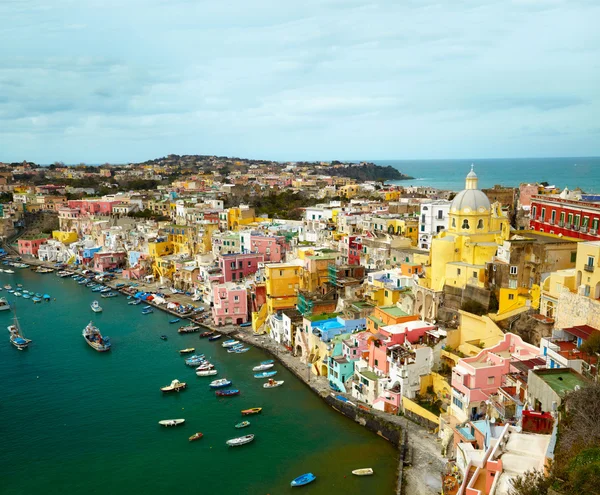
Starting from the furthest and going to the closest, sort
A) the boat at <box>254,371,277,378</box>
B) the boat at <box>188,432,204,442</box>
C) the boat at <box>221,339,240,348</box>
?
the boat at <box>221,339,240,348</box> → the boat at <box>254,371,277,378</box> → the boat at <box>188,432,204,442</box>

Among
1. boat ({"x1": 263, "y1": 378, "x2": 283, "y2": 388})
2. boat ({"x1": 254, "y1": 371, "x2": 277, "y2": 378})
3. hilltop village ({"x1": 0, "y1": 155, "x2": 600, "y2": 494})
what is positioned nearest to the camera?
hilltop village ({"x1": 0, "y1": 155, "x2": 600, "y2": 494})

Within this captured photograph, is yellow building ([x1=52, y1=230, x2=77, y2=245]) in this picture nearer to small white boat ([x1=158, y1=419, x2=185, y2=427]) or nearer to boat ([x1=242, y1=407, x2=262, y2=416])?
small white boat ([x1=158, y1=419, x2=185, y2=427])

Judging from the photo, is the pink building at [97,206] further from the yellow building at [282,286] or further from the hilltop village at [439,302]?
the yellow building at [282,286]

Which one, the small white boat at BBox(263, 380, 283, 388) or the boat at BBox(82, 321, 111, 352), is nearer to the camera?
the small white boat at BBox(263, 380, 283, 388)

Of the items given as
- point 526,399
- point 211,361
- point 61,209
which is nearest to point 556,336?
point 526,399

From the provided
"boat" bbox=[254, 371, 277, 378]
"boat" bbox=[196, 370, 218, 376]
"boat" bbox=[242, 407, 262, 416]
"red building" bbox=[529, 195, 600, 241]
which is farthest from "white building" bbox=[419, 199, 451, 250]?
"boat" bbox=[242, 407, 262, 416]

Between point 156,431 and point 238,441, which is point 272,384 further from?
point 156,431

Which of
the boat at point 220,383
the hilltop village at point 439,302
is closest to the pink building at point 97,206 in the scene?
the hilltop village at point 439,302
